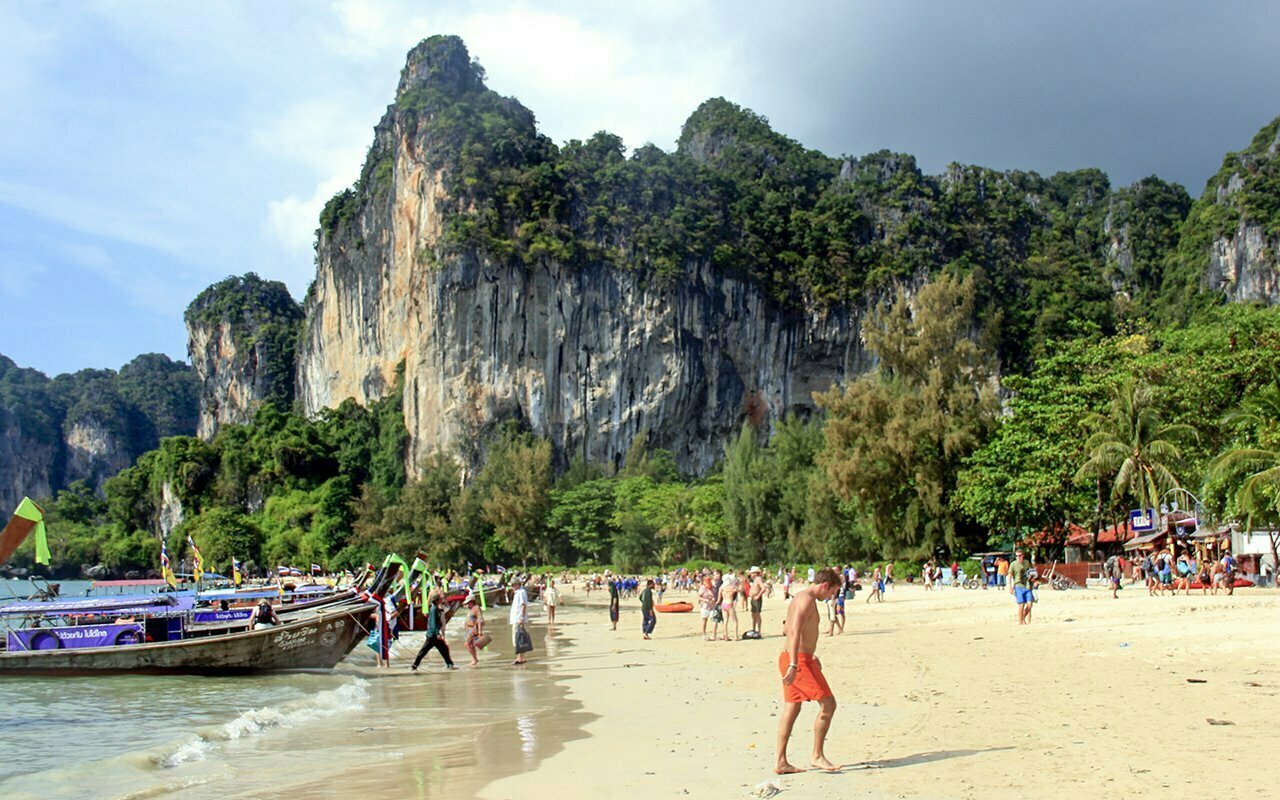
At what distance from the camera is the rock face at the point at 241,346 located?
134 metres

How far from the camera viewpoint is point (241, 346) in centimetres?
13688

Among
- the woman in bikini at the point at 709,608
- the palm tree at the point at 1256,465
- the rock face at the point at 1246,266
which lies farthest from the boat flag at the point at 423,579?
the rock face at the point at 1246,266

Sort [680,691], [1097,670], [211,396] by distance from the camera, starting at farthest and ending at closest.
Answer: [211,396] < [680,691] < [1097,670]

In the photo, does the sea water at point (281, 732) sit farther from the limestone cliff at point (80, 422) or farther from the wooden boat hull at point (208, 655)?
the limestone cliff at point (80, 422)

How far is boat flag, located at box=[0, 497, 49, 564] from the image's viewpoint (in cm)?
1285

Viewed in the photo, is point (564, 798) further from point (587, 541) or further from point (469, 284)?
point (469, 284)

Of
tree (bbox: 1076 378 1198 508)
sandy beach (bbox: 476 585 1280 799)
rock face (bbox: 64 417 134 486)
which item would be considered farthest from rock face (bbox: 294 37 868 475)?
rock face (bbox: 64 417 134 486)

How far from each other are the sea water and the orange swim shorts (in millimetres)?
2755

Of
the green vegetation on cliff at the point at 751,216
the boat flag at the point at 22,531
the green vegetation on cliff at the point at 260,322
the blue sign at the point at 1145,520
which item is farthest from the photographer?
the green vegetation on cliff at the point at 260,322

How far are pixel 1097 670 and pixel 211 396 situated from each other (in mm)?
147513

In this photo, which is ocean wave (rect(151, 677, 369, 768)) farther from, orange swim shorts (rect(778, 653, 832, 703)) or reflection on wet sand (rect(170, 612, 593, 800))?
orange swim shorts (rect(778, 653, 832, 703))

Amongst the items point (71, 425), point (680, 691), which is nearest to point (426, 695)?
point (680, 691)

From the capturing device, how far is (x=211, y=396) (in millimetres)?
144125

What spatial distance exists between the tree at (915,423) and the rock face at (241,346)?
105 metres
